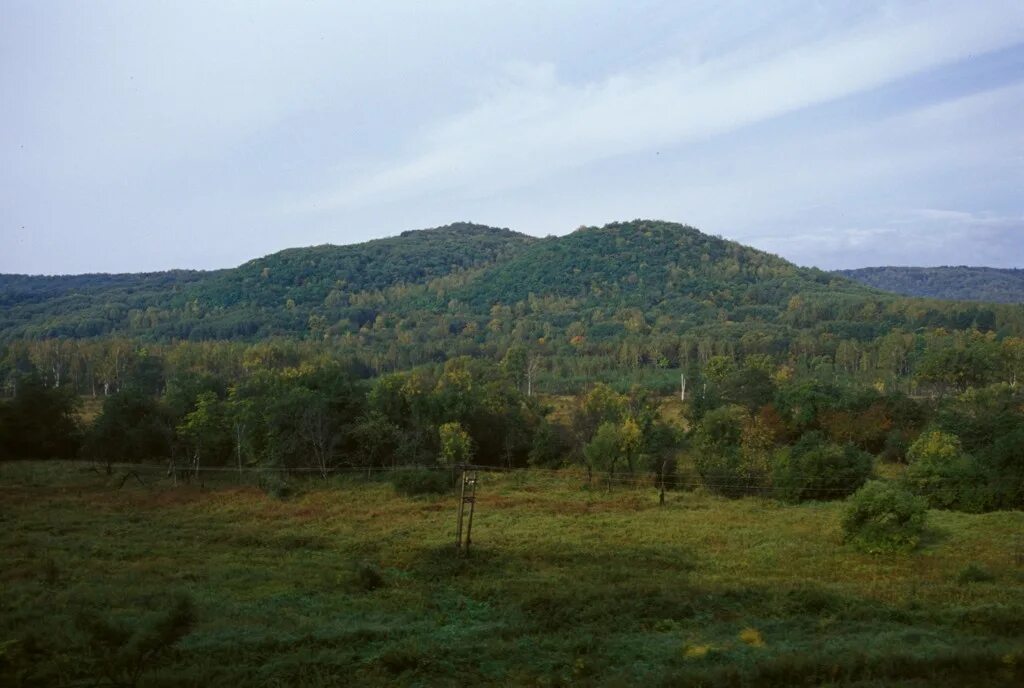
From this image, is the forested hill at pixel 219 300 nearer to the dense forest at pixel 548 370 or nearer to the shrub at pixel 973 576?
the dense forest at pixel 548 370

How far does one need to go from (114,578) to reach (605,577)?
12.8m

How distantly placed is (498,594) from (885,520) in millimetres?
14176

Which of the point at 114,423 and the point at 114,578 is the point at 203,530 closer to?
the point at 114,578

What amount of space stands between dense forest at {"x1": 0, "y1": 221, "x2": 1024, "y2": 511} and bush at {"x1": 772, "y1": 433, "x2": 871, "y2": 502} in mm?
107

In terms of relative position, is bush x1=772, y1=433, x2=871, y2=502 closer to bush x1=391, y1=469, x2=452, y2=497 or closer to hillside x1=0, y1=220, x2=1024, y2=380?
bush x1=391, y1=469, x2=452, y2=497

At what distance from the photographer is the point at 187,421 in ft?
138

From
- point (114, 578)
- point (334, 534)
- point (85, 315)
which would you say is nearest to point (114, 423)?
point (334, 534)

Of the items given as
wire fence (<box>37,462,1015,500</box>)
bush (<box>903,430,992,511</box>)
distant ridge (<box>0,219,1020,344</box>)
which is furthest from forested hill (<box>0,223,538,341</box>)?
bush (<box>903,430,992,511</box>)

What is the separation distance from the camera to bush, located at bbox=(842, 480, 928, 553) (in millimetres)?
25016

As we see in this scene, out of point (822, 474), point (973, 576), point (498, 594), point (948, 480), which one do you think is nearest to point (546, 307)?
point (822, 474)

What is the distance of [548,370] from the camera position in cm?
10175

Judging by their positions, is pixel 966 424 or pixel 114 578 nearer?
pixel 114 578

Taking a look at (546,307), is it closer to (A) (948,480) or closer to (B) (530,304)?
(B) (530,304)

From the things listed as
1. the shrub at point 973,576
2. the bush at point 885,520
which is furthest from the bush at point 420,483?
the shrub at point 973,576
